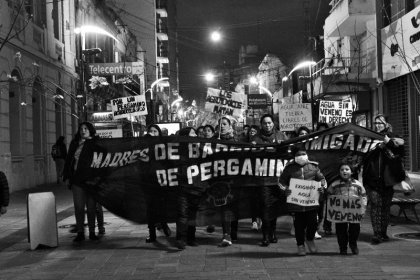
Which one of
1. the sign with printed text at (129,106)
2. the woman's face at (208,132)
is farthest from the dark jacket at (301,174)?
the sign with printed text at (129,106)

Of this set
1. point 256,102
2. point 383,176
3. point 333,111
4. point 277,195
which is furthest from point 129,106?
point 256,102

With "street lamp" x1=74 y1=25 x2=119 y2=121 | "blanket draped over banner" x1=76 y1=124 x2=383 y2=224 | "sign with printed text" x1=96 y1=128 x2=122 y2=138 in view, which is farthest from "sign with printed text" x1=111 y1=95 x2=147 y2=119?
"blanket draped over banner" x1=76 y1=124 x2=383 y2=224

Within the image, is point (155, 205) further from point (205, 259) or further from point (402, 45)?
point (402, 45)

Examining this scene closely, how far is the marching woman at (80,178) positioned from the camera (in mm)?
9500

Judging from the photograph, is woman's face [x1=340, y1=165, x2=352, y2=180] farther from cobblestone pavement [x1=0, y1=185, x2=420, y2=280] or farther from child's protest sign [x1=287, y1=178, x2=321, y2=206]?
cobblestone pavement [x1=0, y1=185, x2=420, y2=280]

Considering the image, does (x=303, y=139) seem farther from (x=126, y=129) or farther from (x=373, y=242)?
(x=126, y=129)

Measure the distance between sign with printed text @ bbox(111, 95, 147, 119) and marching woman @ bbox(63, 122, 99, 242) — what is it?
952 cm

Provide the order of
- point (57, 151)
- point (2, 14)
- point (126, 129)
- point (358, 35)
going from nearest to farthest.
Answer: point (2, 14) < point (57, 151) < point (358, 35) < point (126, 129)

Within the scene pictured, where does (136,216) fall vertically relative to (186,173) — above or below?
below

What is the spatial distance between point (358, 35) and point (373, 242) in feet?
70.7

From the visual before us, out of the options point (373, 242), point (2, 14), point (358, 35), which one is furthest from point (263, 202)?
point (358, 35)

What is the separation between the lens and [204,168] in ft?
30.1

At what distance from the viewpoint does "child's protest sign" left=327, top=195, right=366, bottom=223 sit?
798 cm

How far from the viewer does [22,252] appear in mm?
9055
